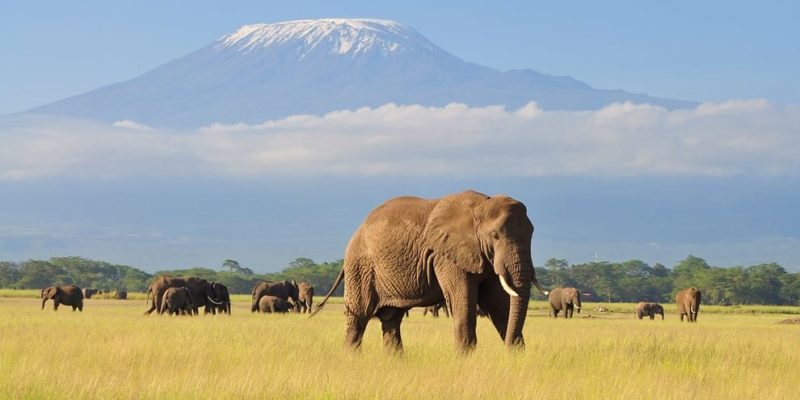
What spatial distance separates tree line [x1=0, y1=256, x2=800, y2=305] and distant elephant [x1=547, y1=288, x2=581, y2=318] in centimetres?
6357

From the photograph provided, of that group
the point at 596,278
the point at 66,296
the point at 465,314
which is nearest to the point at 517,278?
the point at 465,314

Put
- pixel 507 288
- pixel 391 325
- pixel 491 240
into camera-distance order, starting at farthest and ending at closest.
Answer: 1. pixel 391 325
2. pixel 491 240
3. pixel 507 288

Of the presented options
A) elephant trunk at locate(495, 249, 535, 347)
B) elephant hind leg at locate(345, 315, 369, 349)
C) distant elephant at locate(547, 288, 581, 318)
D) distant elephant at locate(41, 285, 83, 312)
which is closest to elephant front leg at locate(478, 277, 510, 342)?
elephant trunk at locate(495, 249, 535, 347)

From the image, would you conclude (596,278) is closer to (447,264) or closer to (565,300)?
(565,300)

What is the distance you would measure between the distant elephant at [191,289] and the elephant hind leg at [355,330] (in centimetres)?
2651

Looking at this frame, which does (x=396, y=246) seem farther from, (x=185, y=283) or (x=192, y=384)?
(x=185, y=283)

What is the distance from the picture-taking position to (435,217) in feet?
55.9

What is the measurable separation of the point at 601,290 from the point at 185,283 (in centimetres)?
9832

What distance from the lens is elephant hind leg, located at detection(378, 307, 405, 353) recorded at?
18.0 m

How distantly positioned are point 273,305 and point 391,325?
1216 inches

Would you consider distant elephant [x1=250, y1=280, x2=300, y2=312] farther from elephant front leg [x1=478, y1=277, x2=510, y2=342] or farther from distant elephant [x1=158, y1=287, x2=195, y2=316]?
elephant front leg [x1=478, y1=277, x2=510, y2=342]

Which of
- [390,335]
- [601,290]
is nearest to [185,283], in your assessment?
[390,335]

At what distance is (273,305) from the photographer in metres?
48.6

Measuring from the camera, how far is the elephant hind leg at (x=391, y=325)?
1795cm
